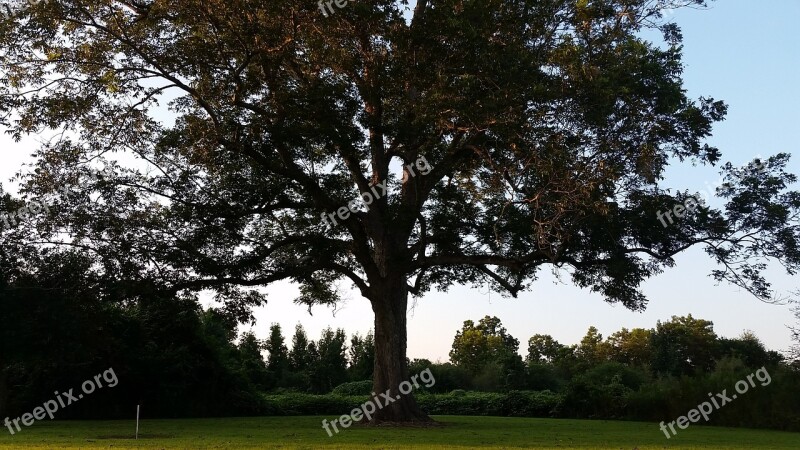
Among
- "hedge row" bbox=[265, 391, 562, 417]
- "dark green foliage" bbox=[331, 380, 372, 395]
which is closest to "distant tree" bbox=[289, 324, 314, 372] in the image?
"dark green foliage" bbox=[331, 380, 372, 395]

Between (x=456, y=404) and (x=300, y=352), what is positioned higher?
(x=300, y=352)

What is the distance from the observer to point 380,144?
827 inches

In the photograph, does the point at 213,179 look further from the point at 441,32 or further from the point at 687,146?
the point at 687,146

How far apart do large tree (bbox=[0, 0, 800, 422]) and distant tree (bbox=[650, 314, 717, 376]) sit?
3821cm

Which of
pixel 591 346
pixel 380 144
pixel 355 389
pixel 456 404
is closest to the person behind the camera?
pixel 380 144

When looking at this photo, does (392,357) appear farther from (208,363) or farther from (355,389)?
(355,389)

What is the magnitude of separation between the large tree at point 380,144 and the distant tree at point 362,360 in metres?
24.9

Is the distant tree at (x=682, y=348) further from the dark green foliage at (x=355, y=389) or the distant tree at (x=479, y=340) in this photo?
the dark green foliage at (x=355, y=389)

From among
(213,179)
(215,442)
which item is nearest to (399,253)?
(213,179)

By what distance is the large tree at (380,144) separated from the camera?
55.7 ft

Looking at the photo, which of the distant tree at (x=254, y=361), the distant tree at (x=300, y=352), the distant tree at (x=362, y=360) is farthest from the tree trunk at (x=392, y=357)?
the distant tree at (x=300, y=352)

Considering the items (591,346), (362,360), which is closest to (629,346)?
(591,346)

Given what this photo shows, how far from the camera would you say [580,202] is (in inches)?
637

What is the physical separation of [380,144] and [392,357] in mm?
6329
